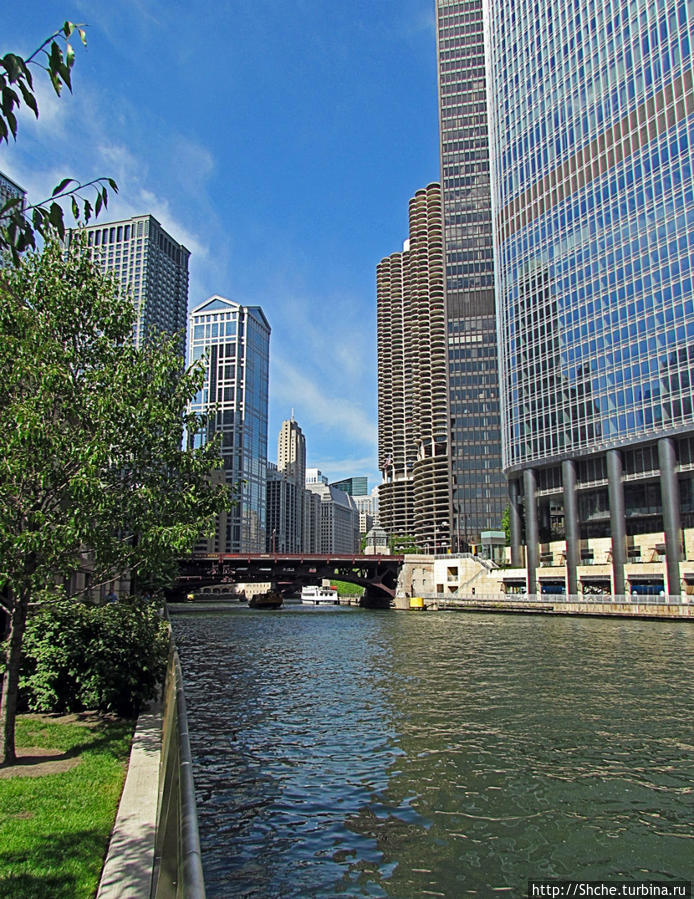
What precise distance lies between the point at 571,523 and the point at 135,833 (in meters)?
95.3

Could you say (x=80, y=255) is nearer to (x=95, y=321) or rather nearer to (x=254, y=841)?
(x=95, y=321)

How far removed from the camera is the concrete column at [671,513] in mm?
79000

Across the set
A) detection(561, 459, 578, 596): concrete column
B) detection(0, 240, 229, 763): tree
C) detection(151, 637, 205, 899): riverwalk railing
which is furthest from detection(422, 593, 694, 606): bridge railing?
detection(151, 637, 205, 899): riverwalk railing

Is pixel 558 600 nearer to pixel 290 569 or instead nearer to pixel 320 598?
pixel 290 569

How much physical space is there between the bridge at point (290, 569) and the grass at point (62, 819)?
317 ft

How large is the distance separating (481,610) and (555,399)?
33.9 meters

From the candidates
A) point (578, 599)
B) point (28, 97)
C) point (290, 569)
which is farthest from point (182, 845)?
point (290, 569)

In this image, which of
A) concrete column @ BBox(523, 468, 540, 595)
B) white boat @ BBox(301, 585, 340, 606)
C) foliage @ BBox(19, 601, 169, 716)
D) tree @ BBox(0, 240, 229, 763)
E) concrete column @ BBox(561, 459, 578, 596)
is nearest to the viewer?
tree @ BBox(0, 240, 229, 763)

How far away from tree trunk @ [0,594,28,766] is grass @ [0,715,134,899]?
1.16m

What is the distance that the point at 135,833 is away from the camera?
32.7 ft

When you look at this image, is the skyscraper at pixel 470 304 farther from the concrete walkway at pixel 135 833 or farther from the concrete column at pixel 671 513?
the concrete walkway at pixel 135 833

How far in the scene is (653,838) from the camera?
41.1 feet

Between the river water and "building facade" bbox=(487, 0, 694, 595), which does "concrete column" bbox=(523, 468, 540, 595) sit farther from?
the river water

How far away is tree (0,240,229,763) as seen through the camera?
535 inches
